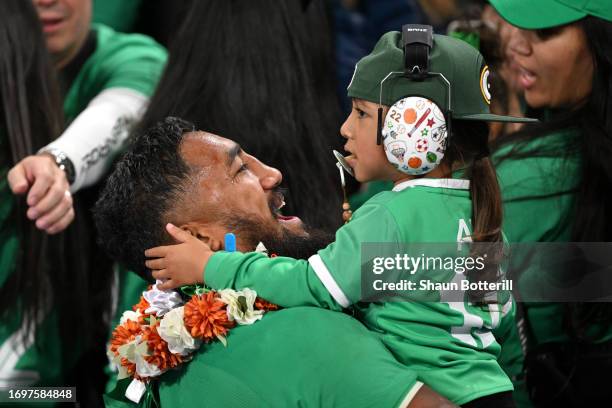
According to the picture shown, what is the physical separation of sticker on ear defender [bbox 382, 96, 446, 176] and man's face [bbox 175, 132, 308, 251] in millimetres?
329

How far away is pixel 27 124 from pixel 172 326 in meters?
1.21

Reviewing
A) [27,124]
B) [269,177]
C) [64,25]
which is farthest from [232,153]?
[64,25]

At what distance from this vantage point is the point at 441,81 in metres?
1.97

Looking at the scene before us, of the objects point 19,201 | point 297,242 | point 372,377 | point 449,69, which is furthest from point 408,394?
point 19,201

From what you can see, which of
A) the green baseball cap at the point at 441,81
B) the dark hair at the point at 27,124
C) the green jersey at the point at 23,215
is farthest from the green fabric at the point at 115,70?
the green baseball cap at the point at 441,81

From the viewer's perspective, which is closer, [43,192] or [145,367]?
[145,367]

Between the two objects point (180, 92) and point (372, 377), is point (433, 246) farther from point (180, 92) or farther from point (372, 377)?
point (180, 92)

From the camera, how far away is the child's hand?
204 centimetres

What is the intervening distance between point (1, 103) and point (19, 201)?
0.28 meters

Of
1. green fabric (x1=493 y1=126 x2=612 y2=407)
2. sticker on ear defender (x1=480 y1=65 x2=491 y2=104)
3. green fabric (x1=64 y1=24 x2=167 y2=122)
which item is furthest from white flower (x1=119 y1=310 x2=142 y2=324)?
green fabric (x1=64 y1=24 x2=167 y2=122)

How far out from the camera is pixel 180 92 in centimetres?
277

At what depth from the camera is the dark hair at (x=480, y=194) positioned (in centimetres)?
203

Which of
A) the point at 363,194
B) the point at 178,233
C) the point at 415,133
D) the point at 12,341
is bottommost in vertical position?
the point at 12,341

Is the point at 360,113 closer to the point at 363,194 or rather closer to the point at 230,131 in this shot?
the point at 230,131
